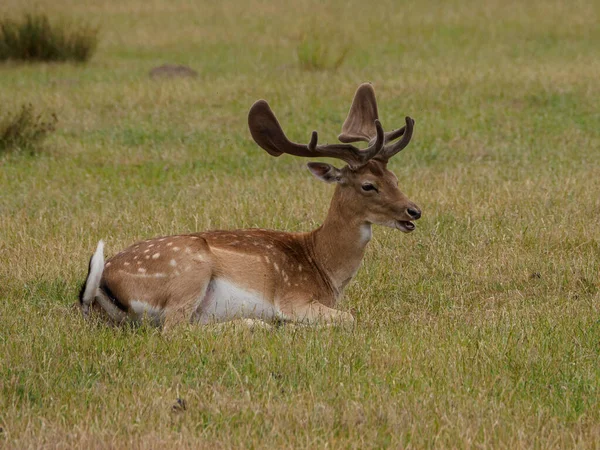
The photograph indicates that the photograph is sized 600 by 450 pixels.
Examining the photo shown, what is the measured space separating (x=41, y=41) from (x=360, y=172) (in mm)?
14625

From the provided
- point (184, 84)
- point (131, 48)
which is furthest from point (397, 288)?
point (131, 48)

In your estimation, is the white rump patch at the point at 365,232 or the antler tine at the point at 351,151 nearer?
the antler tine at the point at 351,151

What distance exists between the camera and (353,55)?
21.5 meters

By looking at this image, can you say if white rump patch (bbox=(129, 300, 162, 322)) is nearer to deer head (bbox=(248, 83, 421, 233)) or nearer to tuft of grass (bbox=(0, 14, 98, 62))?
deer head (bbox=(248, 83, 421, 233))

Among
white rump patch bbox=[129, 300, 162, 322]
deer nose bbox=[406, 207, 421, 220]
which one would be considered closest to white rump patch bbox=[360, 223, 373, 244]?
deer nose bbox=[406, 207, 421, 220]

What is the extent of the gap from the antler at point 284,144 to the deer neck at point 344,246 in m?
0.28

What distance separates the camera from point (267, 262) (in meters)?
7.21

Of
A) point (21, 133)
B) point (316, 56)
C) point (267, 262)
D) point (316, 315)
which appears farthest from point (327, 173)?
point (316, 56)

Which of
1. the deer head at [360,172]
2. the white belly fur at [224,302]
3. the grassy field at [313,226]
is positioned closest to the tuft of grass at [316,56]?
the grassy field at [313,226]

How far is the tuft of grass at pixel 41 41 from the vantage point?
20.7 metres

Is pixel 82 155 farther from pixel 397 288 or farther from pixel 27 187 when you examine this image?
pixel 397 288

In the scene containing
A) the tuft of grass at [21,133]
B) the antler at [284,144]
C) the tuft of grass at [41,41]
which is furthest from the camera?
the tuft of grass at [41,41]

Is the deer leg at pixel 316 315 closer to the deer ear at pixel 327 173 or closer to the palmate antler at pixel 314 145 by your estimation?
the deer ear at pixel 327 173

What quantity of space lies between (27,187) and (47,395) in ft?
20.8
